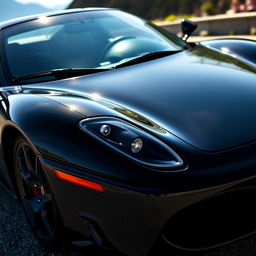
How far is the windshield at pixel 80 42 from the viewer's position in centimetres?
281

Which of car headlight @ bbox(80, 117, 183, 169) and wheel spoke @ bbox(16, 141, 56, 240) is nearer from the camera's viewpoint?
car headlight @ bbox(80, 117, 183, 169)

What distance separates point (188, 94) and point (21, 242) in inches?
49.6

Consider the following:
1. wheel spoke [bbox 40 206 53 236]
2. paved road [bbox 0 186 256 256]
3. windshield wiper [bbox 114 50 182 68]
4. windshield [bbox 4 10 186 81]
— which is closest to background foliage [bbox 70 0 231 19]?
windshield [bbox 4 10 186 81]

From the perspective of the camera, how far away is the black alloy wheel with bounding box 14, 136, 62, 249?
206 cm

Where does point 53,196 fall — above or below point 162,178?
below

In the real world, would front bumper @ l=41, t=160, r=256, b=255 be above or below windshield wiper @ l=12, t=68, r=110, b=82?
below

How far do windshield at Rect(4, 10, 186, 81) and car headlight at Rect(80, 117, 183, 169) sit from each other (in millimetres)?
877

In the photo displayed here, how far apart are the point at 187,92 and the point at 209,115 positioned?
0.27 metres

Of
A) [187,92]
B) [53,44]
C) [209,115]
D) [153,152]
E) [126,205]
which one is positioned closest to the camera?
[126,205]

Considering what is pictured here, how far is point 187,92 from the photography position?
88.4 inches

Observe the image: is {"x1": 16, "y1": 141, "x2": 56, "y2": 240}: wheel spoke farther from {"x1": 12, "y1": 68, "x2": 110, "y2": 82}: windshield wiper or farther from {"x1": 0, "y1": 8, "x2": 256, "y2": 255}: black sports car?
{"x1": 12, "y1": 68, "x2": 110, "y2": 82}: windshield wiper

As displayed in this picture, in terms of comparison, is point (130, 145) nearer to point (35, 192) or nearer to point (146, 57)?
point (35, 192)

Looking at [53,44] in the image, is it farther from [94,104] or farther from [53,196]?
[53,196]

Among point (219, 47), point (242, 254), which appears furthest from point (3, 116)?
point (219, 47)
